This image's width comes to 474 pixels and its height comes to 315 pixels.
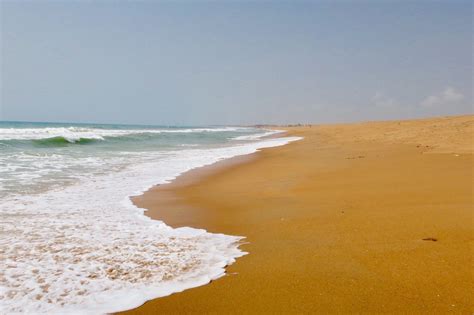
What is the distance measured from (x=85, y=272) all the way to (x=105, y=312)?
2.63ft

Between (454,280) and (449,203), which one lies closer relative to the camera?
(454,280)

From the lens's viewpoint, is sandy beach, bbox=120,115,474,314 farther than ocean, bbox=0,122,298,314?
No

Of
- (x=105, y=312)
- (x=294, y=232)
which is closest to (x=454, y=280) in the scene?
(x=294, y=232)

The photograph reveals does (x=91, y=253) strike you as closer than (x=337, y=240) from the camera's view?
Yes

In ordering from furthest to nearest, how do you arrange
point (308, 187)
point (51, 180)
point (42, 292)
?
point (51, 180)
point (308, 187)
point (42, 292)

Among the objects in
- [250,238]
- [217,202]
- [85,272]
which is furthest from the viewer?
[217,202]

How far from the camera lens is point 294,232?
4602 mm

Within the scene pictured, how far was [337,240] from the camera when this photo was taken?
13.7 ft

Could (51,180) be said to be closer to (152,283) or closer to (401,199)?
(152,283)

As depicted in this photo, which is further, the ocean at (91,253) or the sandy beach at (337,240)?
the ocean at (91,253)

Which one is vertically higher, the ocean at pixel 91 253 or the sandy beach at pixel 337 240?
the sandy beach at pixel 337 240

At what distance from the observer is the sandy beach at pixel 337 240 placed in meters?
2.84

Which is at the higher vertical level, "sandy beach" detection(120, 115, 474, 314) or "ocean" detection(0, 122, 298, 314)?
"sandy beach" detection(120, 115, 474, 314)

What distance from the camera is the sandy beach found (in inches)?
112
